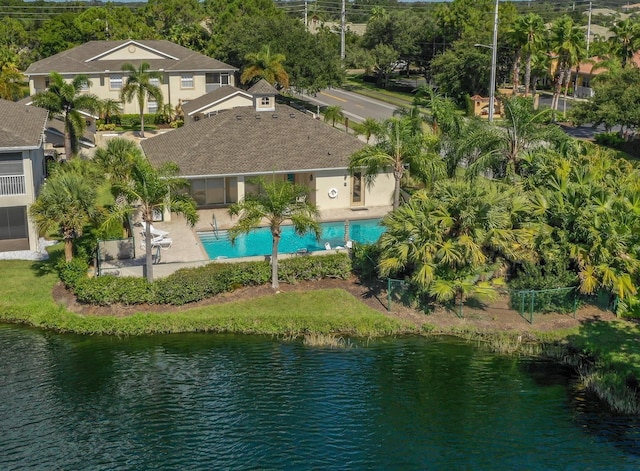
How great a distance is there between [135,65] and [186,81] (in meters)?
5.20

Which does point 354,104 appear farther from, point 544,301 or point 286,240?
point 544,301

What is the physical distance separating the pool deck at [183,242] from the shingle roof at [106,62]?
35232 mm

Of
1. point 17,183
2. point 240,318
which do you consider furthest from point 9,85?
point 240,318

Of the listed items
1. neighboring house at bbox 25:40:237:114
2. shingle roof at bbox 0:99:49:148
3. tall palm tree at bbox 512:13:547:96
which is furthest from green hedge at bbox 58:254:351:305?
tall palm tree at bbox 512:13:547:96

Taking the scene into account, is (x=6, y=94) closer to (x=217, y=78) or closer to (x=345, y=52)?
(x=217, y=78)

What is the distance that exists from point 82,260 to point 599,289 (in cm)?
2177

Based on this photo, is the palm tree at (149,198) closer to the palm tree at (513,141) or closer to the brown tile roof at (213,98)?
the palm tree at (513,141)

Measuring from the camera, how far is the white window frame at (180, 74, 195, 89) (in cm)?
7688

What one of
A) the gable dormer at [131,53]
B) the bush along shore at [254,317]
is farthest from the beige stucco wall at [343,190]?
the gable dormer at [131,53]

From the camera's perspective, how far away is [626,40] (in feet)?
263

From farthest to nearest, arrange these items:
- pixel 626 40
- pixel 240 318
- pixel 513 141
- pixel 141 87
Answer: pixel 626 40, pixel 141 87, pixel 513 141, pixel 240 318

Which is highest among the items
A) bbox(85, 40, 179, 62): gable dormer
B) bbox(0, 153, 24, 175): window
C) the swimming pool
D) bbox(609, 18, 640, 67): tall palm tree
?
bbox(609, 18, 640, 67): tall palm tree

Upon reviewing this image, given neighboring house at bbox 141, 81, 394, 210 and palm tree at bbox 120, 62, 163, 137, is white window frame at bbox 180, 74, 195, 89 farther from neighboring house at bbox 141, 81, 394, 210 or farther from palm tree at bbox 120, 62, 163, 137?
neighboring house at bbox 141, 81, 394, 210

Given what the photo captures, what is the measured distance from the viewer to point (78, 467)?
75.3 feet
